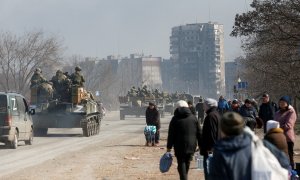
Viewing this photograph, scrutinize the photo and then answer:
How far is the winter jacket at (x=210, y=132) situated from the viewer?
12.3 metres

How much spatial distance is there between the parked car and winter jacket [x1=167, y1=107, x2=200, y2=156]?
12967 millimetres

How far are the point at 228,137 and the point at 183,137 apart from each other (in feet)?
19.4

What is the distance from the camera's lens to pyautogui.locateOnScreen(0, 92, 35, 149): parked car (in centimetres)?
2494

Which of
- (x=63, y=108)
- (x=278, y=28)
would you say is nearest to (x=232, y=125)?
(x=278, y=28)

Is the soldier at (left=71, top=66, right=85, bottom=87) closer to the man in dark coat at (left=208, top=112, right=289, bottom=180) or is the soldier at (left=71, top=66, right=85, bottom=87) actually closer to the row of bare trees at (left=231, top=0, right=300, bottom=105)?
the row of bare trees at (left=231, top=0, right=300, bottom=105)

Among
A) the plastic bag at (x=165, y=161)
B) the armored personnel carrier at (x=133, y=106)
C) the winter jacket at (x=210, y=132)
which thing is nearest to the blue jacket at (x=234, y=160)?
the winter jacket at (x=210, y=132)

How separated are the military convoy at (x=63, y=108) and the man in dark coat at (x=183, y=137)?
20989 mm

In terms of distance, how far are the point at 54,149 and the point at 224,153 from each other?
63.2 feet

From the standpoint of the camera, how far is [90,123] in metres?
34.9

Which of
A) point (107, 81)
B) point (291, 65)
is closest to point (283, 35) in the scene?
point (291, 65)

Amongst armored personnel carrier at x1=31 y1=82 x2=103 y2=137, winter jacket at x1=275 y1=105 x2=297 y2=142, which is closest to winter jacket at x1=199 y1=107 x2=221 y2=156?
winter jacket at x1=275 y1=105 x2=297 y2=142

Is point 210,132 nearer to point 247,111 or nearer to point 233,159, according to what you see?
point 233,159

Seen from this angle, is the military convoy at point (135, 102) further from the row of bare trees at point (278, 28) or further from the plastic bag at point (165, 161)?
the plastic bag at point (165, 161)

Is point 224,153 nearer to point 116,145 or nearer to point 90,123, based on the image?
point 116,145
